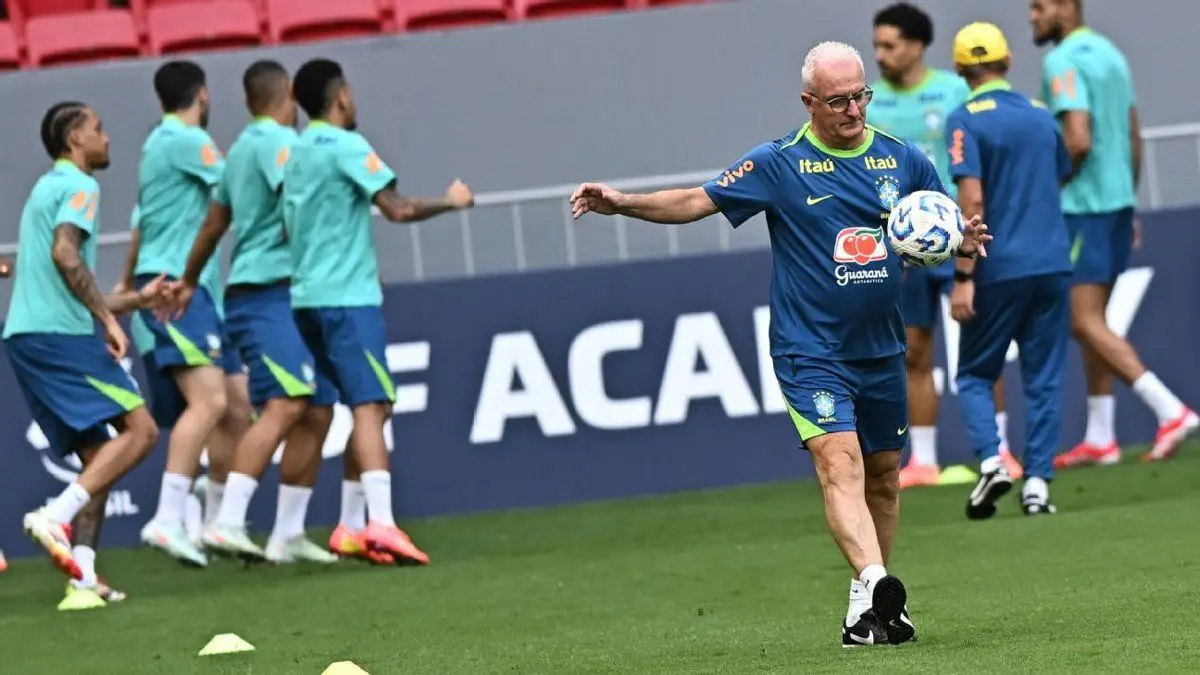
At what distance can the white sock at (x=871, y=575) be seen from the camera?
693 cm

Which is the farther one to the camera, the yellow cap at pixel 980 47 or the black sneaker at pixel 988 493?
the yellow cap at pixel 980 47

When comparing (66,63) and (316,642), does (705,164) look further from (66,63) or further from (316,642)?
(316,642)

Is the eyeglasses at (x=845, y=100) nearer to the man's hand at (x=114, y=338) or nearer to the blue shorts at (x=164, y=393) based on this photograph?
the man's hand at (x=114, y=338)

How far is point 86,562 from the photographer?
10820 mm

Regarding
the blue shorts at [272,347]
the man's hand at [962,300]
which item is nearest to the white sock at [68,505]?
the blue shorts at [272,347]

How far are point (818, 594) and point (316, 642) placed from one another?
185cm

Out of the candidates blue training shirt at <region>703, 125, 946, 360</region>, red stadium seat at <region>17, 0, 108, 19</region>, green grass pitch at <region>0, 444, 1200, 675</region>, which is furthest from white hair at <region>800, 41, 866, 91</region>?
red stadium seat at <region>17, 0, 108, 19</region>

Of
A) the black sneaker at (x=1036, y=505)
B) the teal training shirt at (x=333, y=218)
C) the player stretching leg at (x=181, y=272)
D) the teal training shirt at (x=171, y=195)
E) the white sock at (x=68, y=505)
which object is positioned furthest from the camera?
the teal training shirt at (x=171, y=195)

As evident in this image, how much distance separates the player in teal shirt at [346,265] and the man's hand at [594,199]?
3899 mm

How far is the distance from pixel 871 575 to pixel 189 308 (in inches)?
236

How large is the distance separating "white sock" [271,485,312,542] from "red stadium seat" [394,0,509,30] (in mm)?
5970

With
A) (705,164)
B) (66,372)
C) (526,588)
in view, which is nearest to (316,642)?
(526,588)

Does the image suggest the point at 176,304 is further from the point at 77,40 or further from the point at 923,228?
the point at 77,40

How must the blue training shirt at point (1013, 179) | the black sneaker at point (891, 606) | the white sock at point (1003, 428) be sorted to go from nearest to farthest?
the black sneaker at point (891, 606), the blue training shirt at point (1013, 179), the white sock at point (1003, 428)
